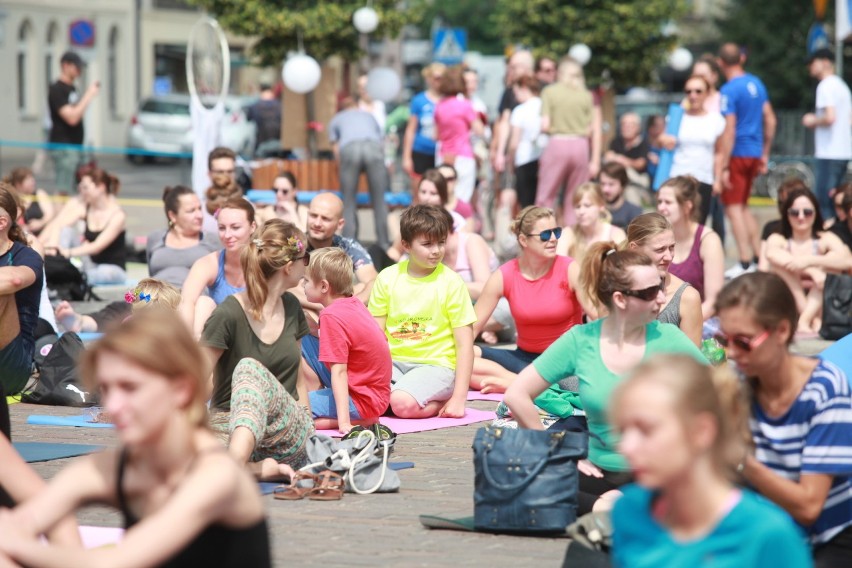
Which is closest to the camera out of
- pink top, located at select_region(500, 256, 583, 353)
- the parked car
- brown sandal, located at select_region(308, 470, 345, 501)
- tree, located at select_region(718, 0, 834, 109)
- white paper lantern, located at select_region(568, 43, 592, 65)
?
brown sandal, located at select_region(308, 470, 345, 501)

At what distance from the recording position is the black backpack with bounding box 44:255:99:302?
1336cm

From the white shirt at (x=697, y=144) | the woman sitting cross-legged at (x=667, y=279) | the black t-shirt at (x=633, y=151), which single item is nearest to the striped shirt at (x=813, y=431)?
the woman sitting cross-legged at (x=667, y=279)

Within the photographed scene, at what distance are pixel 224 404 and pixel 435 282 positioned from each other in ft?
6.58

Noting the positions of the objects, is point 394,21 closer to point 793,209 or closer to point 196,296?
point 793,209

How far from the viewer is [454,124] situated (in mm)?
16859

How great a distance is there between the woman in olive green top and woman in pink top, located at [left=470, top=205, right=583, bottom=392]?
6.43 meters

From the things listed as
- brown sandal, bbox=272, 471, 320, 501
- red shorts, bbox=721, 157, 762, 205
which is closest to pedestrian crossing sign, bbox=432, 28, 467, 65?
red shorts, bbox=721, 157, 762, 205

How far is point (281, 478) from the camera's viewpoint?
6.88m

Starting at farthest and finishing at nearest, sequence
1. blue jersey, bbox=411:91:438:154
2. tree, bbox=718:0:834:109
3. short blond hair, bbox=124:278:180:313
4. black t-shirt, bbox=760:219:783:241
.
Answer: tree, bbox=718:0:834:109 < blue jersey, bbox=411:91:438:154 < black t-shirt, bbox=760:219:783:241 < short blond hair, bbox=124:278:180:313

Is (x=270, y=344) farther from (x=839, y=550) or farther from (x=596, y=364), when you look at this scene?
(x=839, y=550)

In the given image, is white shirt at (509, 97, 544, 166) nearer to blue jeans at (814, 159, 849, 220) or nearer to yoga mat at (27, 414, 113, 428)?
blue jeans at (814, 159, 849, 220)

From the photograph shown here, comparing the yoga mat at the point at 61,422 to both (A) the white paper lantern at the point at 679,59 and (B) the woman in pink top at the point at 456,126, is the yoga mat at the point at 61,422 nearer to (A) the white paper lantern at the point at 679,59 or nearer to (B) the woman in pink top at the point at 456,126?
(B) the woman in pink top at the point at 456,126

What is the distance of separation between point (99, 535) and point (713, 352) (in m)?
2.97

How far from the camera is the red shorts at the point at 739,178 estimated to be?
15.1 meters
